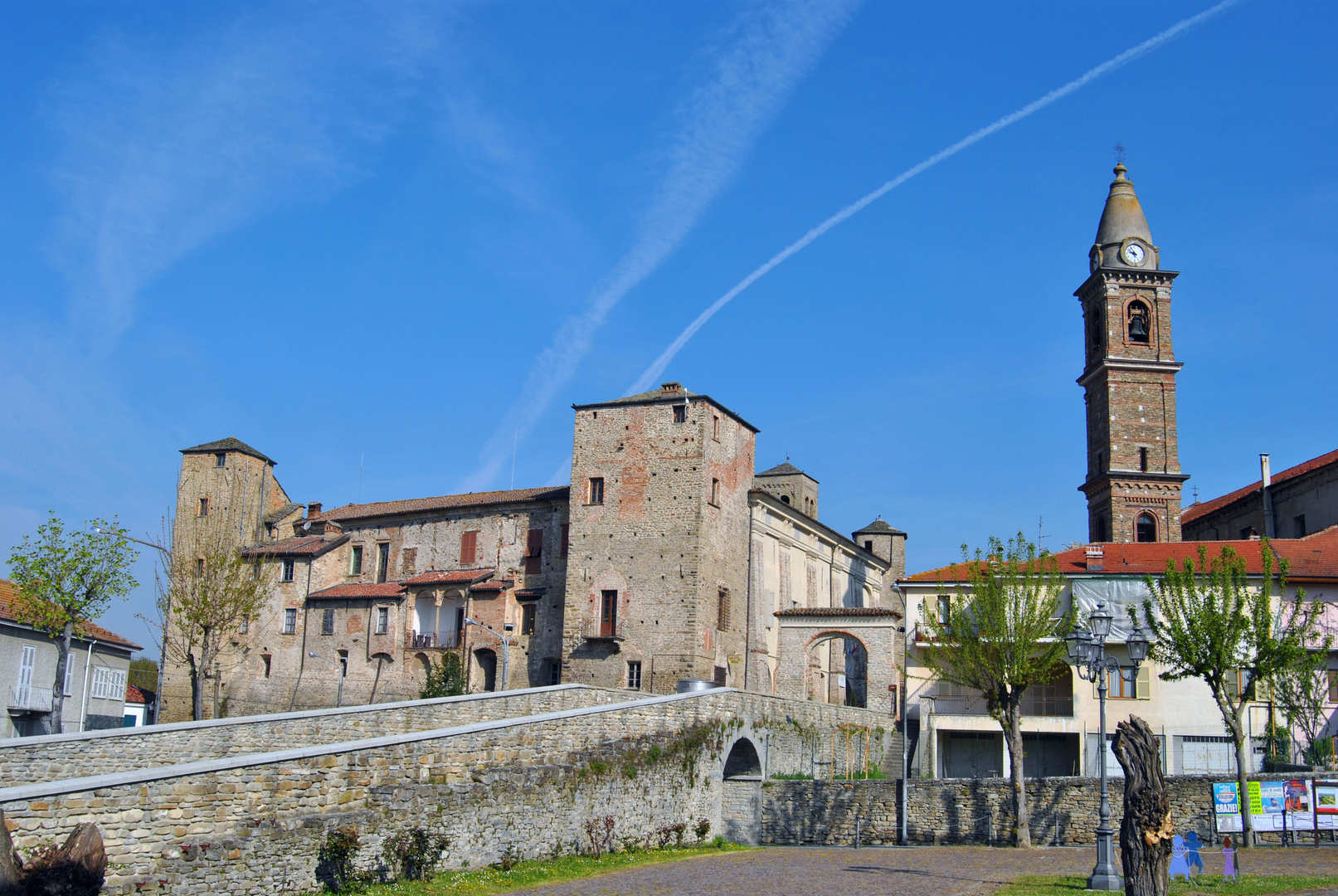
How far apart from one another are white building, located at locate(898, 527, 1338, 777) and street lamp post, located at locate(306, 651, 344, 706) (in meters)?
24.4

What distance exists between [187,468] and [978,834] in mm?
45380

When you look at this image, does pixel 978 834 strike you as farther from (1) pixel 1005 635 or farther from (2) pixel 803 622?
(2) pixel 803 622

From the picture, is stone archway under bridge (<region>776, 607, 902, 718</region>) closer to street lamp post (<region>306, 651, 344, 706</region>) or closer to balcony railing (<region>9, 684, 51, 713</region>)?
street lamp post (<region>306, 651, 344, 706</region>)

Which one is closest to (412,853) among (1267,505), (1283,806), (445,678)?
(1283,806)

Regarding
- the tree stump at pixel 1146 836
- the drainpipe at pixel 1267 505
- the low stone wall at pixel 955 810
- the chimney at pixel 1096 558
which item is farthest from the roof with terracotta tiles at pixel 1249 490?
the tree stump at pixel 1146 836

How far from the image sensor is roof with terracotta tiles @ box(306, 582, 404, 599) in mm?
48844

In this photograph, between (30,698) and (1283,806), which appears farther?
(30,698)

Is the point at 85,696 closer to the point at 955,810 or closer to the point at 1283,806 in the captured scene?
the point at 955,810

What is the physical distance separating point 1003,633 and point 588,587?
19.7 metres

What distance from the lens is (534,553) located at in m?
47.9

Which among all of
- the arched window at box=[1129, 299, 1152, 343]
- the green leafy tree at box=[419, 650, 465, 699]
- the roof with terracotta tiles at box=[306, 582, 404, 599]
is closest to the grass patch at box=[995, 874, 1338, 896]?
the green leafy tree at box=[419, 650, 465, 699]

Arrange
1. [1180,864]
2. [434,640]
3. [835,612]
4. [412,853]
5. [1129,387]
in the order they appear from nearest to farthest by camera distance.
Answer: [412,853] < [1180,864] < [835,612] < [434,640] < [1129,387]

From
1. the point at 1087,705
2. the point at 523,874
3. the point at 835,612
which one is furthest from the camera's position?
the point at 835,612

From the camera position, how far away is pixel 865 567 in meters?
58.6
